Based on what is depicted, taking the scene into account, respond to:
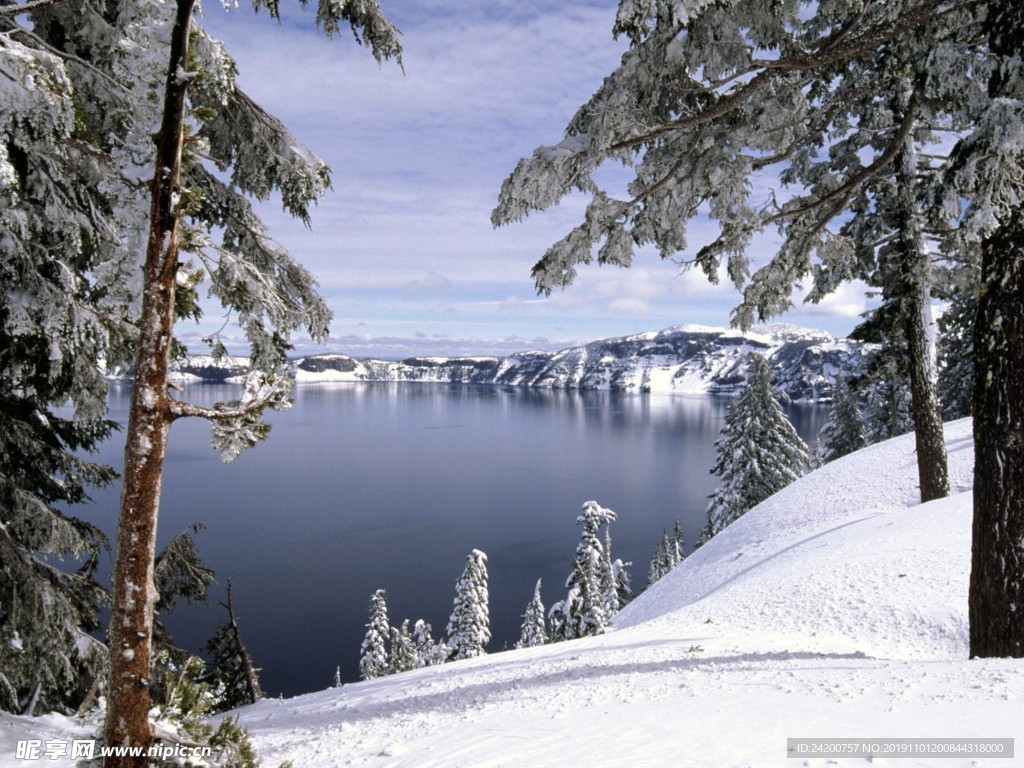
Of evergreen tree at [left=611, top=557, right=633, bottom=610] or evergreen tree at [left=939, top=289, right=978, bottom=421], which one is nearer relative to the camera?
evergreen tree at [left=939, top=289, right=978, bottom=421]

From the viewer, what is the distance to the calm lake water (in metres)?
37.5

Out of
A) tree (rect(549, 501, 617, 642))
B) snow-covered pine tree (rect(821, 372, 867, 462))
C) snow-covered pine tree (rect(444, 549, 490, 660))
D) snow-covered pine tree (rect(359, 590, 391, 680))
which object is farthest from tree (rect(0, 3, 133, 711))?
snow-covered pine tree (rect(821, 372, 867, 462))

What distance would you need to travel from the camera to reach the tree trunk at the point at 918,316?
1059 centimetres

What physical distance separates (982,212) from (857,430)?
3582cm

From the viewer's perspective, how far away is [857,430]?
3534cm

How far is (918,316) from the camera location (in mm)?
10836

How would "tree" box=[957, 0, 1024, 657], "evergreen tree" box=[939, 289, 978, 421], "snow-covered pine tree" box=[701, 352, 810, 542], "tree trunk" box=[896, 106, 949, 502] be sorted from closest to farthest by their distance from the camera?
"tree" box=[957, 0, 1024, 657] → "tree trunk" box=[896, 106, 949, 502] → "evergreen tree" box=[939, 289, 978, 421] → "snow-covered pine tree" box=[701, 352, 810, 542]

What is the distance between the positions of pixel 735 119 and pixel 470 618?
92.2ft

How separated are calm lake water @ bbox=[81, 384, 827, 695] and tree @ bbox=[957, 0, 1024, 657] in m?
32.0

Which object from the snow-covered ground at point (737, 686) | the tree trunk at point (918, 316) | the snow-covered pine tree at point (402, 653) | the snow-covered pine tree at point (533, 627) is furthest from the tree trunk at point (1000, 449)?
the snow-covered pine tree at point (533, 627)

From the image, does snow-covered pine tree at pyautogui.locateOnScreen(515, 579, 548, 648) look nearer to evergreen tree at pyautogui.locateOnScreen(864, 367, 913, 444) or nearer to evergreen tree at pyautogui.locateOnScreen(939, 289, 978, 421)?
evergreen tree at pyautogui.locateOnScreen(864, 367, 913, 444)

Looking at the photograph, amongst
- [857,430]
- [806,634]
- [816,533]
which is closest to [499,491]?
[857,430]

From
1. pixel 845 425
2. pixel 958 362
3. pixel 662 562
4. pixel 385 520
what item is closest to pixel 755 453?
pixel 958 362

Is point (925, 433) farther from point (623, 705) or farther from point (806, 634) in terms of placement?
point (623, 705)
